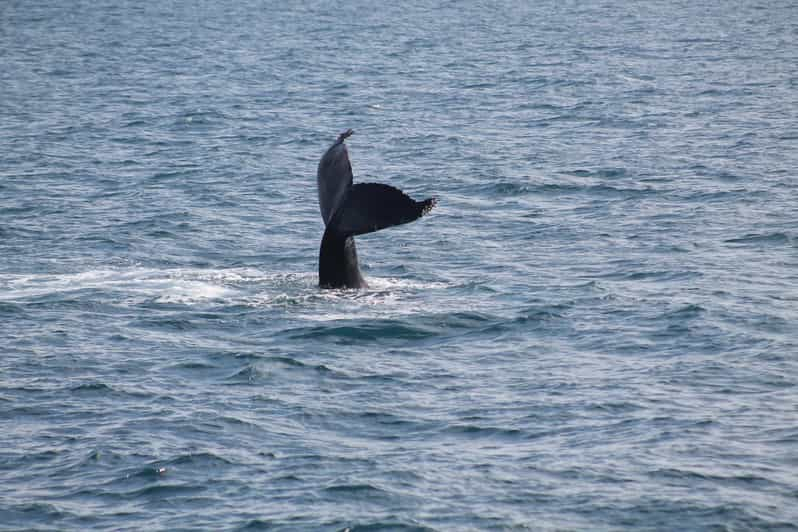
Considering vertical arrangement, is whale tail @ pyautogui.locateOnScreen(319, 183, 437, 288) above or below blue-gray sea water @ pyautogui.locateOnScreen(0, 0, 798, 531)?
above

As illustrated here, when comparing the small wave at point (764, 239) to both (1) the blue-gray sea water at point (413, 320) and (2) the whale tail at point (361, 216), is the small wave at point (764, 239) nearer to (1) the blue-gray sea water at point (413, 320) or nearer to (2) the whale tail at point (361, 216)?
(1) the blue-gray sea water at point (413, 320)

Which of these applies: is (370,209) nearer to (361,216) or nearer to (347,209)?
(361,216)

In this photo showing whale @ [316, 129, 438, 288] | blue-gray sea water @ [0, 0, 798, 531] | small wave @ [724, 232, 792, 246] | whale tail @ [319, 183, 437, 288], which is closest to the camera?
blue-gray sea water @ [0, 0, 798, 531]

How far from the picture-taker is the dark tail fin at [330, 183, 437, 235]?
16.6 metres

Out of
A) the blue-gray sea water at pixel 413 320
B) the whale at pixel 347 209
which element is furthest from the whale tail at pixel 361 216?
the blue-gray sea water at pixel 413 320

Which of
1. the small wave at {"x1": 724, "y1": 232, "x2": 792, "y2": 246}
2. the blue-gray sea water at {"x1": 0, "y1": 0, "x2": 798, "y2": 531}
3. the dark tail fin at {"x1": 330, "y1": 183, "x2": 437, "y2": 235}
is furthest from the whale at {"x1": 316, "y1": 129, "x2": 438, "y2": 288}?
the small wave at {"x1": 724, "y1": 232, "x2": 792, "y2": 246}

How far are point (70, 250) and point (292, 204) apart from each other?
5.47 m

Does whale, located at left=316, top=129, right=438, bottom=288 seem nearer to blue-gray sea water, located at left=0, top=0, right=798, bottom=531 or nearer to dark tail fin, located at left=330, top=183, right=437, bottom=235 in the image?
dark tail fin, located at left=330, top=183, right=437, bottom=235

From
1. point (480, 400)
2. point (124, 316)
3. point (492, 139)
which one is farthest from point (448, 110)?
point (480, 400)

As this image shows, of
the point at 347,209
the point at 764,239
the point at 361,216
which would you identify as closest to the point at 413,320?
the point at 361,216

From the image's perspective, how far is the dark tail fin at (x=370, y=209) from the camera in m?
16.6

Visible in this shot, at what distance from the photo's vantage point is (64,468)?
12.9 meters

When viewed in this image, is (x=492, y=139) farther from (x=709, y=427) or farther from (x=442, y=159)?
(x=709, y=427)

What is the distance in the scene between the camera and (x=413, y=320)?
57.1 feet
